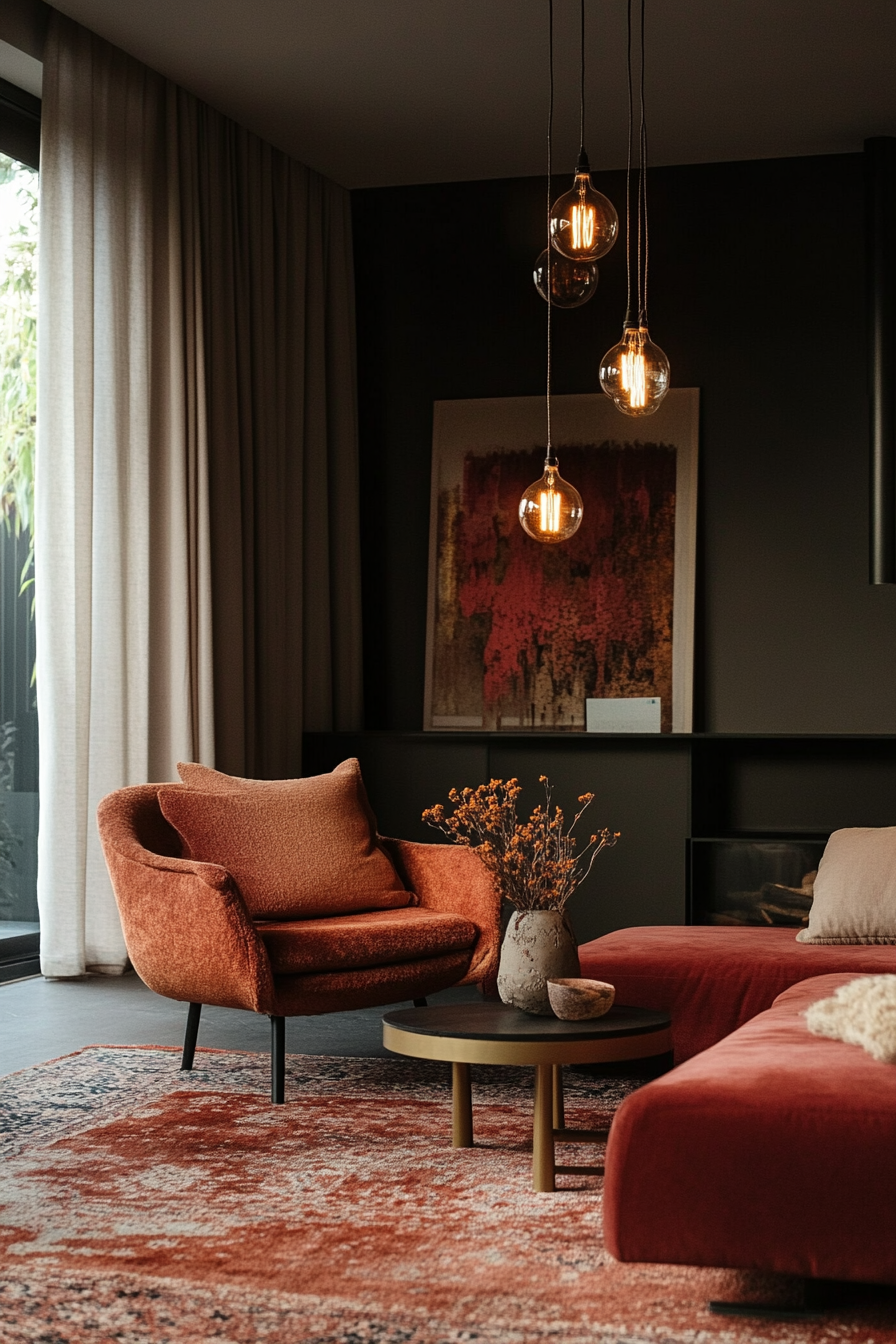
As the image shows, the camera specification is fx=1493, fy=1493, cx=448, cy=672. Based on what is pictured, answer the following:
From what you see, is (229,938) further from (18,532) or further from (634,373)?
(18,532)

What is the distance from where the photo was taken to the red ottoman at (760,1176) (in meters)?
2.06

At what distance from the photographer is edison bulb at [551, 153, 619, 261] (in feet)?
11.7

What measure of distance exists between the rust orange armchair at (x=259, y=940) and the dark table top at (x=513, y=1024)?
53 centimetres

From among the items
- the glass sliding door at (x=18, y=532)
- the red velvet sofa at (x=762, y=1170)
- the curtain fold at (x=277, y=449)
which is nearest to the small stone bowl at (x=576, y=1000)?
the red velvet sofa at (x=762, y=1170)

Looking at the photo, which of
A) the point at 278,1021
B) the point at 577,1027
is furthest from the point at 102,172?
the point at 577,1027

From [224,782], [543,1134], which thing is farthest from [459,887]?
[543,1134]

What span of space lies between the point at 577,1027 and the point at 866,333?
400 centimetres

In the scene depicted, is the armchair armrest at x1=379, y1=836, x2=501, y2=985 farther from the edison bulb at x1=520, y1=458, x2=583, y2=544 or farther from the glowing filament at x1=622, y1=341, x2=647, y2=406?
the glowing filament at x1=622, y1=341, x2=647, y2=406

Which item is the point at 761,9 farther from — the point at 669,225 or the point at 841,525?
the point at 841,525

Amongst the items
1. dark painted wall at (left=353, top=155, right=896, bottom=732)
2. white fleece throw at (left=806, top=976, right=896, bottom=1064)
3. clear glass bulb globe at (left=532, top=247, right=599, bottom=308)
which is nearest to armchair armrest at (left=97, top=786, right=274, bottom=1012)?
white fleece throw at (left=806, top=976, right=896, bottom=1064)

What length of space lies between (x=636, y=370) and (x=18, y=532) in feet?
8.45

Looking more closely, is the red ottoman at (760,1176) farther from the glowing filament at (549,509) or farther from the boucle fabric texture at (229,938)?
the glowing filament at (549,509)

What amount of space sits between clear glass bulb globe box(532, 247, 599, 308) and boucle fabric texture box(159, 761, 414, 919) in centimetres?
148

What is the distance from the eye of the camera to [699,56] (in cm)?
524
